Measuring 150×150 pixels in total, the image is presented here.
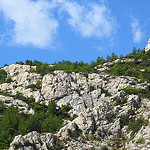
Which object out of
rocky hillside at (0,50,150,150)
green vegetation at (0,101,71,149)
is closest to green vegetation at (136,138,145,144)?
rocky hillside at (0,50,150,150)

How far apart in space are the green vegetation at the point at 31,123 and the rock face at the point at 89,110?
3252 millimetres

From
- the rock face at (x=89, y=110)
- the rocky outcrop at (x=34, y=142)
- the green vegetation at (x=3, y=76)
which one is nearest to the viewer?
the rocky outcrop at (x=34, y=142)

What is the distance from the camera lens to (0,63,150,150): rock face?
37219 mm

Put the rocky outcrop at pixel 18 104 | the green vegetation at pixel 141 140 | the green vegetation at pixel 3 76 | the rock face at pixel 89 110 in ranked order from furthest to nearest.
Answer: the green vegetation at pixel 3 76, the rocky outcrop at pixel 18 104, the rock face at pixel 89 110, the green vegetation at pixel 141 140

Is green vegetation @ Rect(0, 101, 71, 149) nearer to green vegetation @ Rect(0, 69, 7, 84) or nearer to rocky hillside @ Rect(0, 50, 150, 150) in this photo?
rocky hillside @ Rect(0, 50, 150, 150)

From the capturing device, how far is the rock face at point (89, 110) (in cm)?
3722

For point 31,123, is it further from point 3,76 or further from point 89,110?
point 3,76

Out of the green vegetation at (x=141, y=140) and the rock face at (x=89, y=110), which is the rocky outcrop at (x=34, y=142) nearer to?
the rock face at (x=89, y=110)

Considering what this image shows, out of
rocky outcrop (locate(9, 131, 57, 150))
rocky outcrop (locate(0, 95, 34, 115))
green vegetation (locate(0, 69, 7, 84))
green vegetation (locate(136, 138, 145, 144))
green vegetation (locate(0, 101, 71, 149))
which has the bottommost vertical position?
green vegetation (locate(136, 138, 145, 144))

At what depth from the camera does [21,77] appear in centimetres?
10575

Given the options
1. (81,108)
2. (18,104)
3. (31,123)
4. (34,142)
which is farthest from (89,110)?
(18,104)

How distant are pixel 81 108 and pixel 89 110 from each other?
25.1 metres

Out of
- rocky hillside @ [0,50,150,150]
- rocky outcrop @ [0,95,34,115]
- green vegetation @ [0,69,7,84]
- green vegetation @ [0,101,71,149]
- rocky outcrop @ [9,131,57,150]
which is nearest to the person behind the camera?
rocky outcrop @ [9,131,57,150]

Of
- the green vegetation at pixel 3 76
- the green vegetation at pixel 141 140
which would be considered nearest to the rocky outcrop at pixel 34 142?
the green vegetation at pixel 141 140
